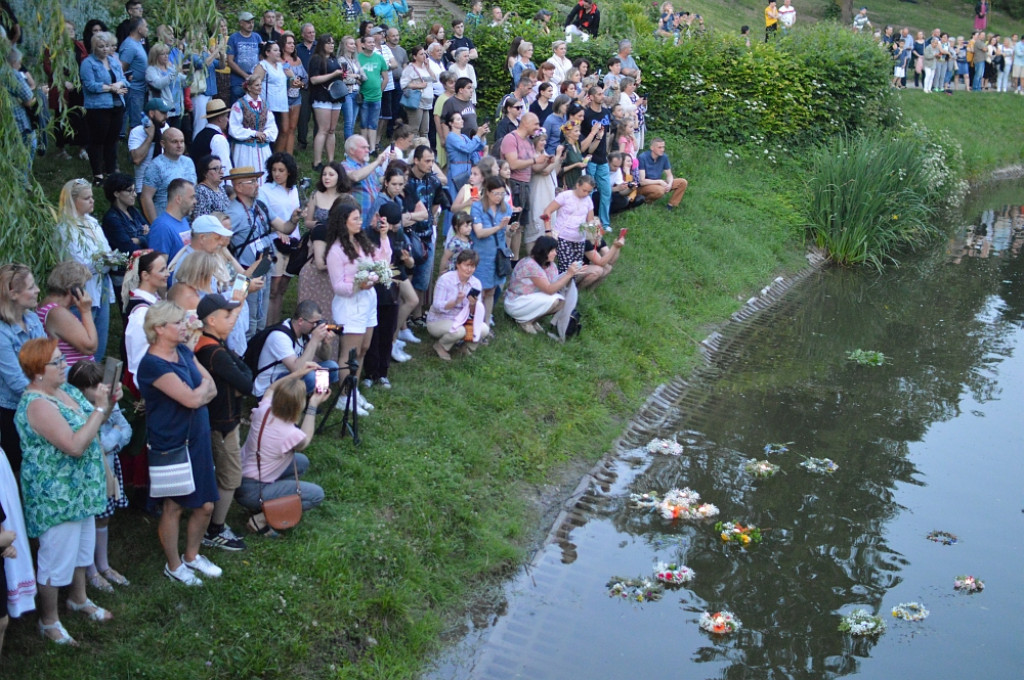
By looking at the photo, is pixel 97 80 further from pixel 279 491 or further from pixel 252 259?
pixel 279 491

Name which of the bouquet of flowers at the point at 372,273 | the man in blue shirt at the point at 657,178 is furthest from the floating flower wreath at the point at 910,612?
the man in blue shirt at the point at 657,178

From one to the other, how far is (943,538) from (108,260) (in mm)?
7476

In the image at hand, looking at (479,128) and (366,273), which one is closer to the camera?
(366,273)

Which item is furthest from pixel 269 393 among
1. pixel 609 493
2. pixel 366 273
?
pixel 609 493

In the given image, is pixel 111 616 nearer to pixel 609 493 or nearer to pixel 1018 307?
pixel 609 493

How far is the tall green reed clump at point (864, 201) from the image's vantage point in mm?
18734

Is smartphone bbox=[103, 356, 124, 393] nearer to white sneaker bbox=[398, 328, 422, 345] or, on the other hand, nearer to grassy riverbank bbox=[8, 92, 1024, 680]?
grassy riverbank bbox=[8, 92, 1024, 680]

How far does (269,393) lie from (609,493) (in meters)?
3.65

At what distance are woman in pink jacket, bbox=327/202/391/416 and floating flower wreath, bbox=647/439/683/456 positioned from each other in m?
3.16

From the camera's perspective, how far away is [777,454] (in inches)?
431

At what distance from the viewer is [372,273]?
912 cm

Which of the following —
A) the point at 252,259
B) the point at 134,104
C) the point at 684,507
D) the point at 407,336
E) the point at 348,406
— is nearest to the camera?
the point at 348,406

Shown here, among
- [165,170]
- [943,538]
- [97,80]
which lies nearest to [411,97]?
[97,80]

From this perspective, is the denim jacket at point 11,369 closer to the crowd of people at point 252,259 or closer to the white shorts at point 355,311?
the crowd of people at point 252,259
